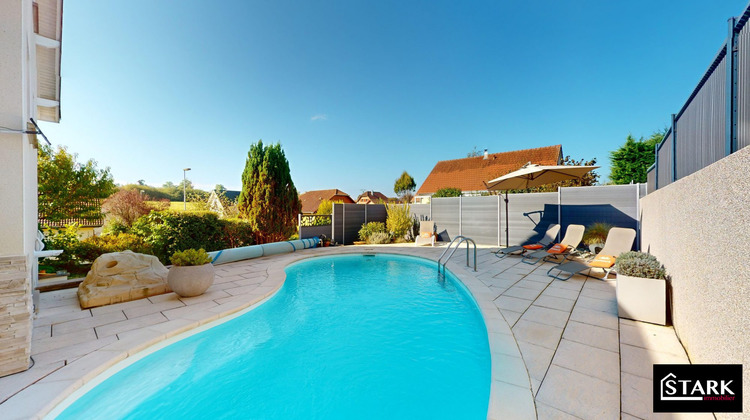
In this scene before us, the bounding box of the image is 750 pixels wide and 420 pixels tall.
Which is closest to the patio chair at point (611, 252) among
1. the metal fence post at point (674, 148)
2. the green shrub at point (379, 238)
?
the metal fence post at point (674, 148)

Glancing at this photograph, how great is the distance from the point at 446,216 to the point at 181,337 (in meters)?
9.68

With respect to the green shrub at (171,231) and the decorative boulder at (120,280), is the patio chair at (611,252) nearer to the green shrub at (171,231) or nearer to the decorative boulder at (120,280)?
the decorative boulder at (120,280)

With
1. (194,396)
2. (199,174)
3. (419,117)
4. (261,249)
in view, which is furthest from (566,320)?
(199,174)

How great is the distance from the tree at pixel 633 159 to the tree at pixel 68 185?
76.7 ft

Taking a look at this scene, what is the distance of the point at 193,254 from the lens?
4168 millimetres

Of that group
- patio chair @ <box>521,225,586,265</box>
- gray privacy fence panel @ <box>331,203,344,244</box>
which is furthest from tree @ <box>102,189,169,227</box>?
patio chair @ <box>521,225,586,265</box>

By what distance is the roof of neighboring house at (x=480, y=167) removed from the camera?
19438mm

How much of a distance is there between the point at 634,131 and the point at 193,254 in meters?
19.8

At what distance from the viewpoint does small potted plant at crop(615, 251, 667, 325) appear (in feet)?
9.74

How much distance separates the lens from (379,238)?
10.8m

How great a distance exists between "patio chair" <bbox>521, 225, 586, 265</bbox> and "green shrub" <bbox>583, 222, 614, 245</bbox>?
105 centimetres

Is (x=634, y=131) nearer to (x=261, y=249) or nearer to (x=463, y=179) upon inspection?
(x=463, y=179)

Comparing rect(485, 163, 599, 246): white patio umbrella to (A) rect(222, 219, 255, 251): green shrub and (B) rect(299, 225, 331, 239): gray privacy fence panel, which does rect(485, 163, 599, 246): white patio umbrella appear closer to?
(B) rect(299, 225, 331, 239): gray privacy fence panel

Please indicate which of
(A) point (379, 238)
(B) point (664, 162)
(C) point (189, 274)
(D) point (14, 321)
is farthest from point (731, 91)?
(A) point (379, 238)
